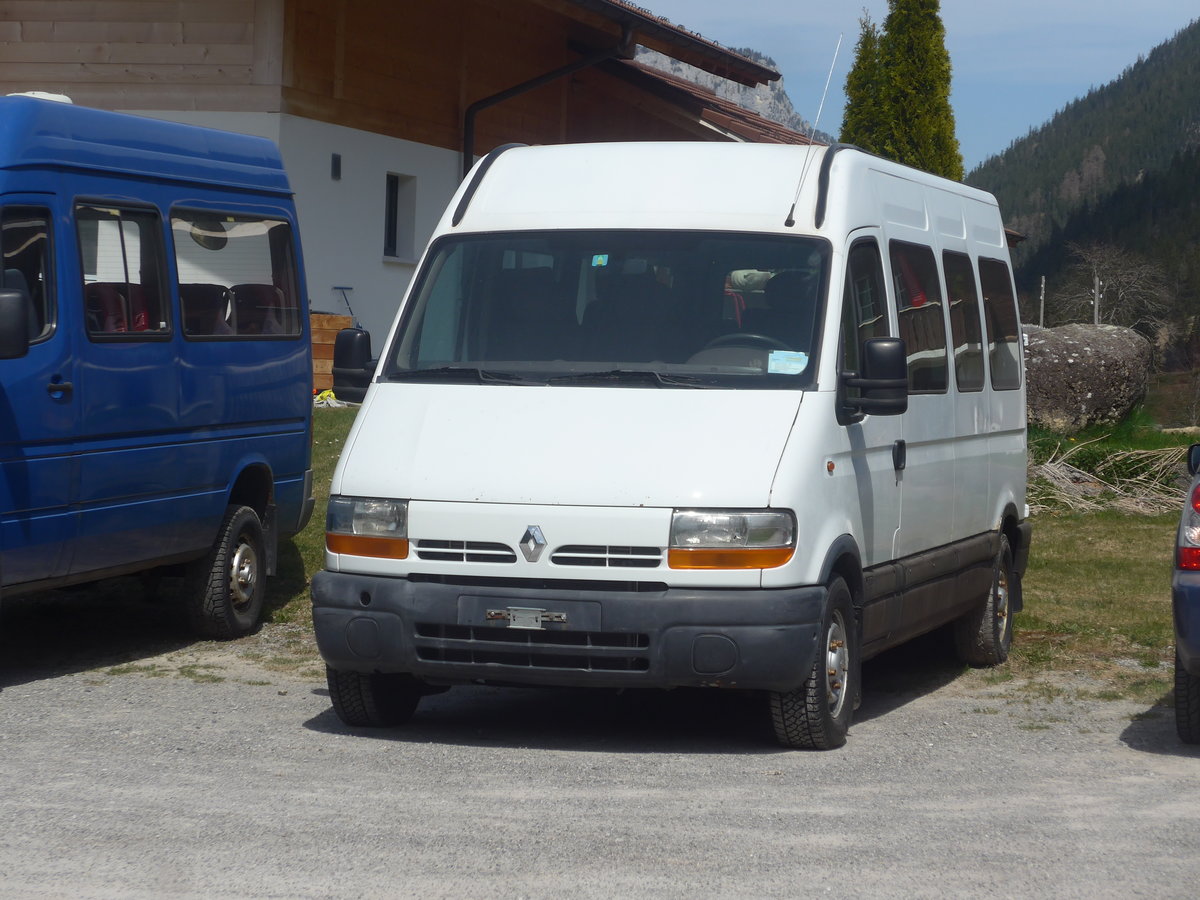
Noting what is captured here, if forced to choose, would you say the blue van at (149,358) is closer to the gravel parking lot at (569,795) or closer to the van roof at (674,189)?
the gravel parking lot at (569,795)

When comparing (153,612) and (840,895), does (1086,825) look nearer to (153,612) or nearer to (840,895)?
(840,895)

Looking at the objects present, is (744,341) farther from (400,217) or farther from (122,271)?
(400,217)

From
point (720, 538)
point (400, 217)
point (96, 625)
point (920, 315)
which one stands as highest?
point (400, 217)

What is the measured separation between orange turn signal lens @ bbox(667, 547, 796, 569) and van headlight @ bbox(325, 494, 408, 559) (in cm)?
105

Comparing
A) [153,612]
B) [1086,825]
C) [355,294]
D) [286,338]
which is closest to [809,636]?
[1086,825]

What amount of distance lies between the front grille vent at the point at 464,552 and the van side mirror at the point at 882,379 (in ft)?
5.11

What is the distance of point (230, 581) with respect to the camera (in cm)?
997

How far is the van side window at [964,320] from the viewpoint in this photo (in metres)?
9.00

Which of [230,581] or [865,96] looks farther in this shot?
[865,96]

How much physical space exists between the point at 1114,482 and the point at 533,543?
1181cm

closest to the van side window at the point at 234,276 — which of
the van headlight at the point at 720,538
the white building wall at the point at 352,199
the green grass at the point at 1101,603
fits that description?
the van headlight at the point at 720,538

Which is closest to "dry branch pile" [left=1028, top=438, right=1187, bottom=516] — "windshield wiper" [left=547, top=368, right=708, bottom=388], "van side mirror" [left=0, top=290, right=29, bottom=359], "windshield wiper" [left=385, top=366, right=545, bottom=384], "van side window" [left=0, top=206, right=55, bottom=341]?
"windshield wiper" [left=547, top=368, right=708, bottom=388]

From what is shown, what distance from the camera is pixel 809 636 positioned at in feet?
22.0

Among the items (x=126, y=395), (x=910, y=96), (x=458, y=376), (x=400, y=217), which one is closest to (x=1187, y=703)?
(x=458, y=376)
